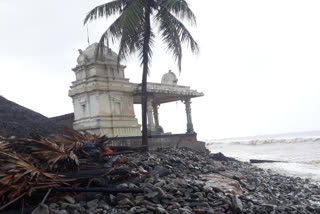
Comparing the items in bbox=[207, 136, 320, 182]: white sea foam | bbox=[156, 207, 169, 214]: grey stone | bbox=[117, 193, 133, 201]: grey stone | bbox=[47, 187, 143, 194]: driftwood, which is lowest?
bbox=[207, 136, 320, 182]: white sea foam

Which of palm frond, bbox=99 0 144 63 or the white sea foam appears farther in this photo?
the white sea foam

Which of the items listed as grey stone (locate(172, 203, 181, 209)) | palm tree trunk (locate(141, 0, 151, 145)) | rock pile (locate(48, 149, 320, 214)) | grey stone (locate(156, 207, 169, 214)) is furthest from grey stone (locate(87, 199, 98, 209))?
palm tree trunk (locate(141, 0, 151, 145))

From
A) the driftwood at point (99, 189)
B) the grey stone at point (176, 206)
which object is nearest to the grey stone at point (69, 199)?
the driftwood at point (99, 189)

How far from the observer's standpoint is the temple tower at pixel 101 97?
53.7 feet

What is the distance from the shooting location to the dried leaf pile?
5.12 metres

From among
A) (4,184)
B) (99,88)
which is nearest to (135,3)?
(99,88)

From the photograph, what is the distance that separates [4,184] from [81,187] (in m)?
1.37

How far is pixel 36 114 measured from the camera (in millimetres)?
13781

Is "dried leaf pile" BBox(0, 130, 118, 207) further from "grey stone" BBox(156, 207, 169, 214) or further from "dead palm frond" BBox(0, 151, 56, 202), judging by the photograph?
"grey stone" BBox(156, 207, 169, 214)

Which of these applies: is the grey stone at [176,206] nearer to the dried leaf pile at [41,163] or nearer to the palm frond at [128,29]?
the dried leaf pile at [41,163]

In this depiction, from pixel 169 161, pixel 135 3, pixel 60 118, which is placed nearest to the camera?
pixel 169 161

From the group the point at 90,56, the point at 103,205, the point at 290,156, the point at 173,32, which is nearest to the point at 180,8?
the point at 173,32

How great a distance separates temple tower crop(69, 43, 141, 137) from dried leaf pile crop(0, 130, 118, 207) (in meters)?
8.74

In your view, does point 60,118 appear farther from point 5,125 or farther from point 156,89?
point 5,125
